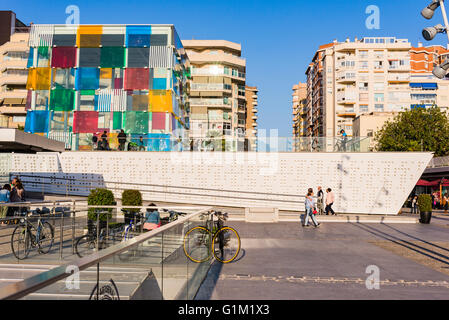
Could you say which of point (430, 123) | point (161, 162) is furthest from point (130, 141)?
point (430, 123)

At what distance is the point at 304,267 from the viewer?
29.5 feet

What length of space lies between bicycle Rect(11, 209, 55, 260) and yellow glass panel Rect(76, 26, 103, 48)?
33.6 m

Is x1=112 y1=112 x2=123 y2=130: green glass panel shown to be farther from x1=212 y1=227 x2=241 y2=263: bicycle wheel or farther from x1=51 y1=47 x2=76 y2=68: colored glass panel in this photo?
x1=212 y1=227 x2=241 y2=263: bicycle wheel

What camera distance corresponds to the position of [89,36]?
133ft

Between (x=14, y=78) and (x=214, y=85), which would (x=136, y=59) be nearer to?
(x=214, y=85)

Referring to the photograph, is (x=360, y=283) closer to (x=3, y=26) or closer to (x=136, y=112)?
(x=136, y=112)

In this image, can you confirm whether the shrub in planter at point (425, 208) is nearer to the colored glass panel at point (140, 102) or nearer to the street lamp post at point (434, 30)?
the street lamp post at point (434, 30)

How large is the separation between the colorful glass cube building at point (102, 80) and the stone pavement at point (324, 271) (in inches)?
1115

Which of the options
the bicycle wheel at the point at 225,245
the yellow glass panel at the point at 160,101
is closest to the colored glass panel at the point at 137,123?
the yellow glass panel at the point at 160,101

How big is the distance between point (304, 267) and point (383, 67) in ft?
258

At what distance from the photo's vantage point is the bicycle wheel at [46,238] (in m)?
10.3

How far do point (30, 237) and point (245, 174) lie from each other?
1928 cm

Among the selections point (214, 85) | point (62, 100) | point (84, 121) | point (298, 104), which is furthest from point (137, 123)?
point (298, 104)

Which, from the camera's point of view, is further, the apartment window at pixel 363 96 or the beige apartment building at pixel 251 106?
the beige apartment building at pixel 251 106
